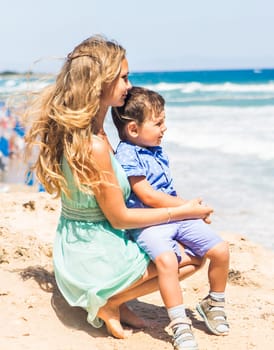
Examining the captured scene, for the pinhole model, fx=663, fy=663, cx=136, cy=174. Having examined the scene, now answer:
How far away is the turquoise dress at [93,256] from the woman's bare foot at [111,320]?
0.17 ft

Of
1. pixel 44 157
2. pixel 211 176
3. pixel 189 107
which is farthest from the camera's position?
pixel 189 107

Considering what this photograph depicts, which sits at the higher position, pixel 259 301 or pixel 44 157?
pixel 44 157

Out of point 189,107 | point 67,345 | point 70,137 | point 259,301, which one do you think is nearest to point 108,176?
point 70,137

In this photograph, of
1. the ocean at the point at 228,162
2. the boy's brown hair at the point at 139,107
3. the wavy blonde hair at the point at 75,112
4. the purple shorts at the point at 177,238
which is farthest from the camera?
the ocean at the point at 228,162

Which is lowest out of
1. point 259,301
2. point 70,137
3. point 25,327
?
point 259,301

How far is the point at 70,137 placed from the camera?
10.7 feet

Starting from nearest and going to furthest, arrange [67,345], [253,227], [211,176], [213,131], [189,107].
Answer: [67,345] < [253,227] < [211,176] < [213,131] < [189,107]

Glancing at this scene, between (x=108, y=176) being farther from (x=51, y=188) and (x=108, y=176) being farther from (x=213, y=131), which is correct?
(x=213, y=131)

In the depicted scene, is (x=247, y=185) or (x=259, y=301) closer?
(x=259, y=301)

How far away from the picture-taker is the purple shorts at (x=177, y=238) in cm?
330

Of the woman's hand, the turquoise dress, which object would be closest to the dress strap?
the turquoise dress

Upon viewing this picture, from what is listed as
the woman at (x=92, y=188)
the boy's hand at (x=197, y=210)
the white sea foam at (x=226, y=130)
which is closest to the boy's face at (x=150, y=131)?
the woman at (x=92, y=188)

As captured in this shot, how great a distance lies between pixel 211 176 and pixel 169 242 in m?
7.28

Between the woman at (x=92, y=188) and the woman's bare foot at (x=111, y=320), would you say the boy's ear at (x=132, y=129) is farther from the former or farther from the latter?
the woman's bare foot at (x=111, y=320)
